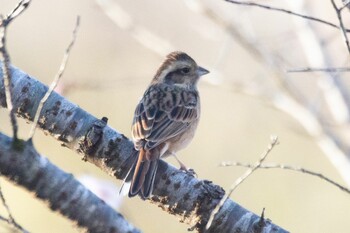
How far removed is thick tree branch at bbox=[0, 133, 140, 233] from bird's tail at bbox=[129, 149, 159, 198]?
2.59ft

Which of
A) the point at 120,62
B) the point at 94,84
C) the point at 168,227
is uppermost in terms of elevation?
the point at 120,62

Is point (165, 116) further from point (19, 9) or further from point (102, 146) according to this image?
point (19, 9)

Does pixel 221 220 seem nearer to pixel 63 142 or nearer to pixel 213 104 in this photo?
pixel 63 142

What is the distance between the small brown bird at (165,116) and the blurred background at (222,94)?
0.60 metres

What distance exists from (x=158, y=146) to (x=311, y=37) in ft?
7.52

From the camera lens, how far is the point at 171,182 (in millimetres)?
4625

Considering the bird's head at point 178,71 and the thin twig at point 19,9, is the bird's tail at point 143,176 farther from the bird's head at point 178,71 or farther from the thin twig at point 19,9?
the bird's head at point 178,71

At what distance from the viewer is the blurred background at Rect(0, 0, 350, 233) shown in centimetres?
747

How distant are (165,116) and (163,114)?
3 centimetres

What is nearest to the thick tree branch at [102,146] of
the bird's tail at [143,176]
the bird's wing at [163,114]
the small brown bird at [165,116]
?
the bird's tail at [143,176]

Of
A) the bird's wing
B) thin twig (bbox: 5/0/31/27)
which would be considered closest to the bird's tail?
the bird's wing

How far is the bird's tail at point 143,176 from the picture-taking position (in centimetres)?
462

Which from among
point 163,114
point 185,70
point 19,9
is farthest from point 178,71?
point 19,9

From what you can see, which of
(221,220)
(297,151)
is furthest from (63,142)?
(297,151)
